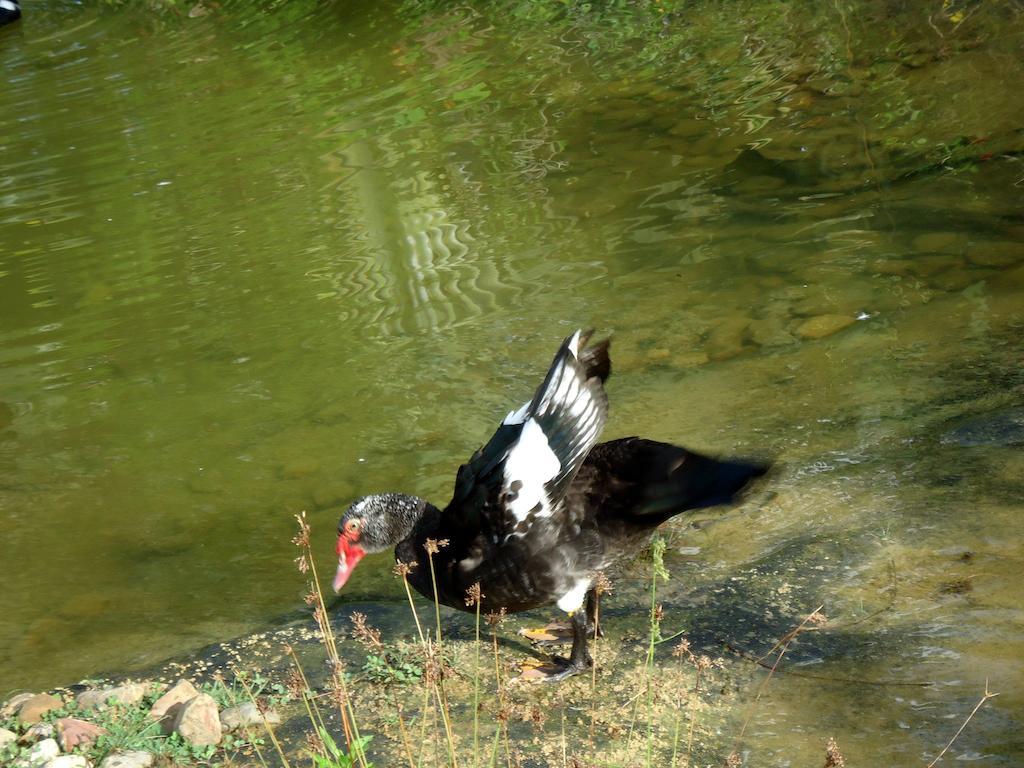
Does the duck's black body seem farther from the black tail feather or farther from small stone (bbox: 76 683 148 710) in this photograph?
small stone (bbox: 76 683 148 710)

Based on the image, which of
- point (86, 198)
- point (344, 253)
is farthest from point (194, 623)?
point (86, 198)

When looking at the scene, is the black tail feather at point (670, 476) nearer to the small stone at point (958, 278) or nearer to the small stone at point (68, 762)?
the small stone at point (68, 762)

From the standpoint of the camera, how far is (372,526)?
13.9 feet

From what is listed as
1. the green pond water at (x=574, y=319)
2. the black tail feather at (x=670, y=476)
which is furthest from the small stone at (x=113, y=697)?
the black tail feather at (x=670, y=476)

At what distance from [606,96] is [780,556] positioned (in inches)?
255

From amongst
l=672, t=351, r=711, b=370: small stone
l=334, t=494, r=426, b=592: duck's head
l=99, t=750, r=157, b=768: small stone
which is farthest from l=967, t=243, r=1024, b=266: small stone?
l=99, t=750, r=157, b=768: small stone

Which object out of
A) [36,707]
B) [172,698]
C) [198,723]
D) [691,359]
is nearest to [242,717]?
[198,723]

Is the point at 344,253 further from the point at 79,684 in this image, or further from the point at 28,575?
the point at 79,684

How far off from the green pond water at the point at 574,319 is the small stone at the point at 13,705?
336mm

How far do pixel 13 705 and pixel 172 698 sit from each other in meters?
0.59

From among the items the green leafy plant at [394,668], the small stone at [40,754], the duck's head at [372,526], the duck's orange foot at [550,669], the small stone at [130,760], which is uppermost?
the duck's head at [372,526]

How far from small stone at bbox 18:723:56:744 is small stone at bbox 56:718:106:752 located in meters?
0.04

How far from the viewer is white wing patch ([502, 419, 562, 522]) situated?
374 cm

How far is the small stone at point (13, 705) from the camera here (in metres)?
3.89
